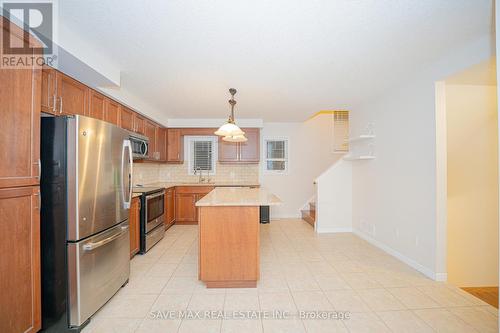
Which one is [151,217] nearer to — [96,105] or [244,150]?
[96,105]

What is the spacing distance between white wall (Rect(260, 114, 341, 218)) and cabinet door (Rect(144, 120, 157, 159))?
260cm

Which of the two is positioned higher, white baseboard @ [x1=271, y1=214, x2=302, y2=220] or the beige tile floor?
white baseboard @ [x1=271, y1=214, x2=302, y2=220]

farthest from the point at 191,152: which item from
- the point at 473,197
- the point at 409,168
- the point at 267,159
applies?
the point at 473,197

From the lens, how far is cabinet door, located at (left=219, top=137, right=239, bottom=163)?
203 inches

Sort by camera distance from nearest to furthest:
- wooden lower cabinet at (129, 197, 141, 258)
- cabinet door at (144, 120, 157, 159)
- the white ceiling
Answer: the white ceiling → wooden lower cabinet at (129, 197, 141, 258) → cabinet door at (144, 120, 157, 159)

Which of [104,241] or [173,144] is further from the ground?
[173,144]

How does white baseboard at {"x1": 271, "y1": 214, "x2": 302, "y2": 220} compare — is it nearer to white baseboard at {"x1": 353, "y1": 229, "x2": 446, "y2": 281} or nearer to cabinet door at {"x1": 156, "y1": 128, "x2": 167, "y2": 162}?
white baseboard at {"x1": 353, "y1": 229, "x2": 446, "y2": 281}

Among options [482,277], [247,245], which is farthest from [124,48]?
[482,277]

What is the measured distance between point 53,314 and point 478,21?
13.6 feet

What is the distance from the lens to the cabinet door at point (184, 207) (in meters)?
4.78

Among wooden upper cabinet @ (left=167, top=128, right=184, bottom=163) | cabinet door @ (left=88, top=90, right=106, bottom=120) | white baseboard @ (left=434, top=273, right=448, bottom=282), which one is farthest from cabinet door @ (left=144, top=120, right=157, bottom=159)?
white baseboard @ (left=434, top=273, right=448, bottom=282)

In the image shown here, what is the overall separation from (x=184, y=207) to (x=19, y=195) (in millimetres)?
3431

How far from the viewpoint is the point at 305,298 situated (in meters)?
2.12

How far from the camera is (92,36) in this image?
1916mm
